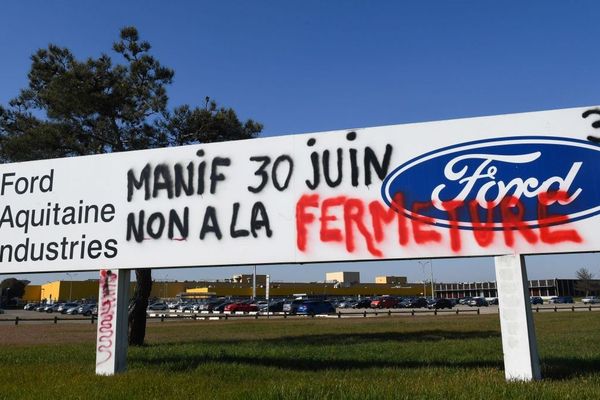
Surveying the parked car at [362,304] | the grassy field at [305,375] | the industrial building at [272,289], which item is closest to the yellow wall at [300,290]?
the industrial building at [272,289]

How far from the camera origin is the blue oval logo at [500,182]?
7.77m

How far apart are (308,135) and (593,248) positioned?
15.4ft

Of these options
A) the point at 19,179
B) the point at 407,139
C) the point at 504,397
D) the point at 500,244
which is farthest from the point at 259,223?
the point at 19,179

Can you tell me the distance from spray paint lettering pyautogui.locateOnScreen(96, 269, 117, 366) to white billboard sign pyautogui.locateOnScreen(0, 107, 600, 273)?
0.84 ft

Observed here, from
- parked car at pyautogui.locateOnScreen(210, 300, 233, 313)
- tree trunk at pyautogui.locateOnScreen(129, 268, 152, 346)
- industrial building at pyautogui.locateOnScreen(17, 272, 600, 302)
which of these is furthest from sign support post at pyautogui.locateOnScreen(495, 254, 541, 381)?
industrial building at pyautogui.locateOnScreen(17, 272, 600, 302)

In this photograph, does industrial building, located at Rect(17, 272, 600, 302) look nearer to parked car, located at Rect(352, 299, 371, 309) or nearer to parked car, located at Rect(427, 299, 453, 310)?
parked car, located at Rect(352, 299, 371, 309)

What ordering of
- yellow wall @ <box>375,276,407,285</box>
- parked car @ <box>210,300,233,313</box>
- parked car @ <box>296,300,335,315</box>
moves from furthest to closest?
yellow wall @ <box>375,276,407,285</box> < parked car @ <box>210,300,233,313</box> < parked car @ <box>296,300,335,315</box>

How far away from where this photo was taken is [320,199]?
888 cm

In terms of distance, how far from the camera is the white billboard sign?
789 cm

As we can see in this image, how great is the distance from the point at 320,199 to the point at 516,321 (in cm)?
348

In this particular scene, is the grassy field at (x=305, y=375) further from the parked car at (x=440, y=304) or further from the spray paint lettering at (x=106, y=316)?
the parked car at (x=440, y=304)

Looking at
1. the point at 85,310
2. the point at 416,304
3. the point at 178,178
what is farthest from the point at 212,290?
the point at 178,178

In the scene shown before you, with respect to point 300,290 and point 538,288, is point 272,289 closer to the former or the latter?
point 300,290

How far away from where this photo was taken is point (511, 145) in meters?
8.14
